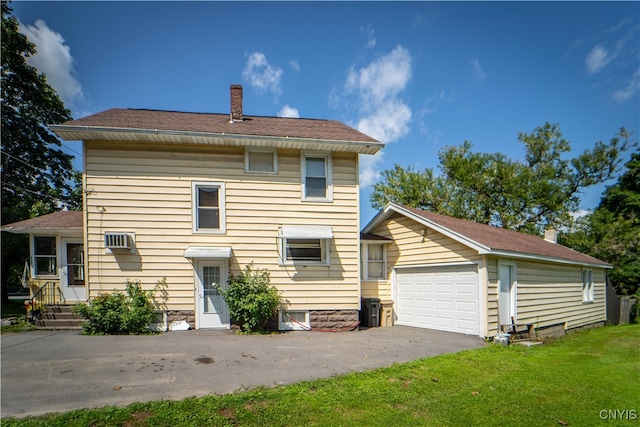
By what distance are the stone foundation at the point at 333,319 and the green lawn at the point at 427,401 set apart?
3964 millimetres

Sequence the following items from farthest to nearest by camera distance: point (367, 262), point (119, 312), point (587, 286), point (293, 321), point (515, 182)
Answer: point (515, 182)
point (587, 286)
point (367, 262)
point (293, 321)
point (119, 312)

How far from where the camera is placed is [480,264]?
9.52m

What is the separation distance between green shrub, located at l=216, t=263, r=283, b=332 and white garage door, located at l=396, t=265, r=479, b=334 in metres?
5.17

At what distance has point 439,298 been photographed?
10.8m

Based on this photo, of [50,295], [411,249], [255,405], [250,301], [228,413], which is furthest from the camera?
[411,249]

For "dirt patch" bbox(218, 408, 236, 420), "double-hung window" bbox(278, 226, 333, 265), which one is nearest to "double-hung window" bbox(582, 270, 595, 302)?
"double-hung window" bbox(278, 226, 333, 265)

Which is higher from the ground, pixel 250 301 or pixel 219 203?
pixel 219 203

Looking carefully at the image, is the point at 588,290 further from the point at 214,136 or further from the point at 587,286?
the point at 214,136

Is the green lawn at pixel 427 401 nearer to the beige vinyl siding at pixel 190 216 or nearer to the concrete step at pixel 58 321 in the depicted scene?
the beige vinyl siding at pixel 190 216

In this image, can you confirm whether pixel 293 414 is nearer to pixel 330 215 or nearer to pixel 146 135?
pixel 330 215

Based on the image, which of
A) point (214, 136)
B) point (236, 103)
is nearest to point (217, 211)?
point (214, 136)

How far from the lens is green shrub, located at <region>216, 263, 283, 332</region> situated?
30.3 feet

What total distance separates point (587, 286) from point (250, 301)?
15.7 metres

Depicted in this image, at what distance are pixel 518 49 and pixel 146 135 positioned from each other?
674 inches
